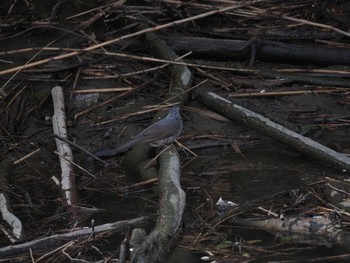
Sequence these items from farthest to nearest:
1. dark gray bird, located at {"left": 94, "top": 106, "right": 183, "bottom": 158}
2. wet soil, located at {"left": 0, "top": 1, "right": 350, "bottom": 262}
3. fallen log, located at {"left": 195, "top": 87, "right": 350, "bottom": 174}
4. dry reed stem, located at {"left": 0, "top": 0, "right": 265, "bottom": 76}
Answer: dry reed stem, located at {"left": 0, "top": 0, "right": 265, "bottom": 76}, dark gray bird, located at {"left": 94, "top": 106, "right": 183, "bottom": 158}, fallen log, located at {"left": 195, "top": 87, "right": 350, "bottom": 174}, wet soil, located at {"left": 0, "top": 1, "right": 350, "bottom": 262}

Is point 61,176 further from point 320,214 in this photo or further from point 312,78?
point 312,78

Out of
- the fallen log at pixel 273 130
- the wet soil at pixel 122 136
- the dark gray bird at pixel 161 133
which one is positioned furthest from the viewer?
the dark gray bird at pixel 161 133

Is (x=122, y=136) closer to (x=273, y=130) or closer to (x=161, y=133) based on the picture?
(x=161, y=133)

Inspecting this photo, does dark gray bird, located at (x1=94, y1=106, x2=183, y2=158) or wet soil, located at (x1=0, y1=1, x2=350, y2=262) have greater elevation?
dark gray bird, located at (x1=94, y1=106, x2=183, y2=158)

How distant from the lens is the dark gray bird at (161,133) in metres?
7.15

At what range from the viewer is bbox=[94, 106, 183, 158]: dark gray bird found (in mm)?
7152

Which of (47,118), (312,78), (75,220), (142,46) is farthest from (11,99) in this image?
(312,78)

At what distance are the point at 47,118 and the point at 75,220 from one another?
2.34 meters

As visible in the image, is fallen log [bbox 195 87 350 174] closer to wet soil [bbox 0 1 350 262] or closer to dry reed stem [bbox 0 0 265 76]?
wet soil [bbox 0 1 350 262]

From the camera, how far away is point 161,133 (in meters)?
7.16

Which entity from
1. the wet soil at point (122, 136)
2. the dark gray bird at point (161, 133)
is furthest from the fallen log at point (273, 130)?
the dark gray bird at point (161, 133)

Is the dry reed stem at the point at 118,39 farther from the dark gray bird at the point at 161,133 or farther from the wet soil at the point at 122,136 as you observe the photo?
the dark gray bird at the point at 161,133

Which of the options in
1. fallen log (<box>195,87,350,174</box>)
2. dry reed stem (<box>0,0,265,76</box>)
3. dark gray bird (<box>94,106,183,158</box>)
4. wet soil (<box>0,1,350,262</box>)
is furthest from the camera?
dry reed stem (<box>0,0,265,76</box>)

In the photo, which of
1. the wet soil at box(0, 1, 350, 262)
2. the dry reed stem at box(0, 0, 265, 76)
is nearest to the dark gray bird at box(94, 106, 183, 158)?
the wet soil at box(0, 1, 350, 262)
